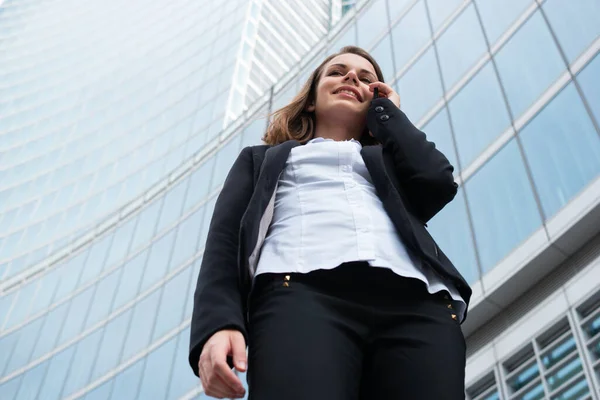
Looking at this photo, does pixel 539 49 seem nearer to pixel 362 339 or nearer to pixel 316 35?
pixel 362 339

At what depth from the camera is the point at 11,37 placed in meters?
49.0

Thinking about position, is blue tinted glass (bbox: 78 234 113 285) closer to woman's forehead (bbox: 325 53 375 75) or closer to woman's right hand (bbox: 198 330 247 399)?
woman's forehead (bbox: 325 53 375 75)

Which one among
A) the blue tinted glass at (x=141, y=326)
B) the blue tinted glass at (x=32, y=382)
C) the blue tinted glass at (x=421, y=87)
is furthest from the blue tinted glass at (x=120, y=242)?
the blue tinted glass at (x=421, y=87)

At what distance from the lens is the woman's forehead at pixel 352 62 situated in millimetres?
2865

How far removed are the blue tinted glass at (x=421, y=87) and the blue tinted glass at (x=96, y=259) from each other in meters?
11.4

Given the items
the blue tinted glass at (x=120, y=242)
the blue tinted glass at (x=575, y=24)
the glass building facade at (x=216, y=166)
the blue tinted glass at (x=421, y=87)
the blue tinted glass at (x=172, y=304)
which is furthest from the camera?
the blue tinted glass at (x=120, y=242)

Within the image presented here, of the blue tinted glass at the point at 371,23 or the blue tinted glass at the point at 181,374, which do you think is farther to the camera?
the blue tinted glass at the point at 371,23

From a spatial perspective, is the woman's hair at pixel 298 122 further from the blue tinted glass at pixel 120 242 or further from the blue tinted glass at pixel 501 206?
the blue tinted glass at pixel 120 242

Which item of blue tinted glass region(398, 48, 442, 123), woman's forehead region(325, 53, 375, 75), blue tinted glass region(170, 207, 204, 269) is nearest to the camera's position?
woman's forehead region(325, 53, 375, 75)

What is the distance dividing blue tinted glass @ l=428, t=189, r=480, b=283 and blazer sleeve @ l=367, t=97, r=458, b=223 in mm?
7496

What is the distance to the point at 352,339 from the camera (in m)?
1.83

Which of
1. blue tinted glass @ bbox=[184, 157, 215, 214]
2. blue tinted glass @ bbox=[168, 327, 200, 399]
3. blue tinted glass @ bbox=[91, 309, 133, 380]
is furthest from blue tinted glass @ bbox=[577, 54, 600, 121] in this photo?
blue tinted glass @ bbox=[91, 309, 133, 380]

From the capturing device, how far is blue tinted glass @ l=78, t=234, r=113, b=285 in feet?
72.1

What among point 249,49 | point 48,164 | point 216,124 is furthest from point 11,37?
point 216,124
